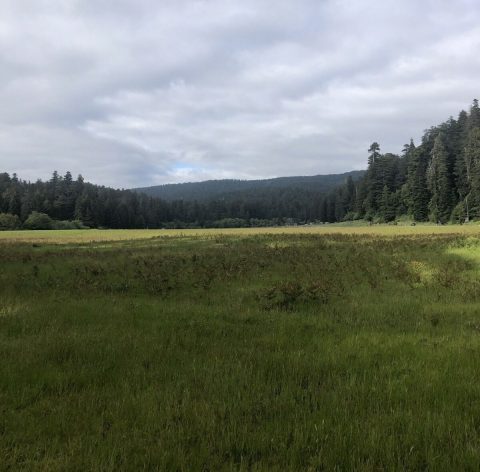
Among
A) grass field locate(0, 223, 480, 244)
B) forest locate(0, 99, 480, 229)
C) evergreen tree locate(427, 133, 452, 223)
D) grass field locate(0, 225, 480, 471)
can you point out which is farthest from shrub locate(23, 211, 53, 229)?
grass field locate(0, 225, 480, 471)

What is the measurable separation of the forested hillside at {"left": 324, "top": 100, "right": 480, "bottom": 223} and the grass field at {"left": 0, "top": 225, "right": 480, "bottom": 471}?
95917 mm

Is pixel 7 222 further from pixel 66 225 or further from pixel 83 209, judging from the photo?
pixel 83 209

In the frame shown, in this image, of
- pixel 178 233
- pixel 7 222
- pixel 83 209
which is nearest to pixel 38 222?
pixel 7 222

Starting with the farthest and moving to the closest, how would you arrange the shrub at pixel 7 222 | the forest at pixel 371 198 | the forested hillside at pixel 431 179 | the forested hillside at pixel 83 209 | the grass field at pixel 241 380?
1. the forested hillside at pixel 83 209
2. the shrub at pixel 7 222
3. the forest at pixel 371 198
4. the forested hillside at pixel 431 179
5. the grass field at pixel 241 380

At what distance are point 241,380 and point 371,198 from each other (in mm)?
139863

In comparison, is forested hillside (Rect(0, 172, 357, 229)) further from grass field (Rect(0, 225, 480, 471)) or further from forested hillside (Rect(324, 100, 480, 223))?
grass field (Rect(0, 225, 480, 471))

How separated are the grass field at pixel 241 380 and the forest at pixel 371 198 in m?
96.3

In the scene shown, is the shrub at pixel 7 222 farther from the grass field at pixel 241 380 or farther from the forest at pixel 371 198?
the grass field at pixel 241 380

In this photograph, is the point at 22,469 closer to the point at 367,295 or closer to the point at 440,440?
the point at 440,440

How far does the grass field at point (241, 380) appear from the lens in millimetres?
4078

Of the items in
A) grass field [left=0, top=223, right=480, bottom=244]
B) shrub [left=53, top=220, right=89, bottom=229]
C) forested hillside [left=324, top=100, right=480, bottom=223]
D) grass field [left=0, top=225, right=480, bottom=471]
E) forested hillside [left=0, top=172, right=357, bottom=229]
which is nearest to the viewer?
grass field [left=0, top=225, right=480, bottom=471]

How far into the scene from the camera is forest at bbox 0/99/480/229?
105875 millimetres

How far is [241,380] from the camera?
5.78 metres

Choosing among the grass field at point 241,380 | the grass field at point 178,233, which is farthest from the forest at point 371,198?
the grass field at point 241,380
